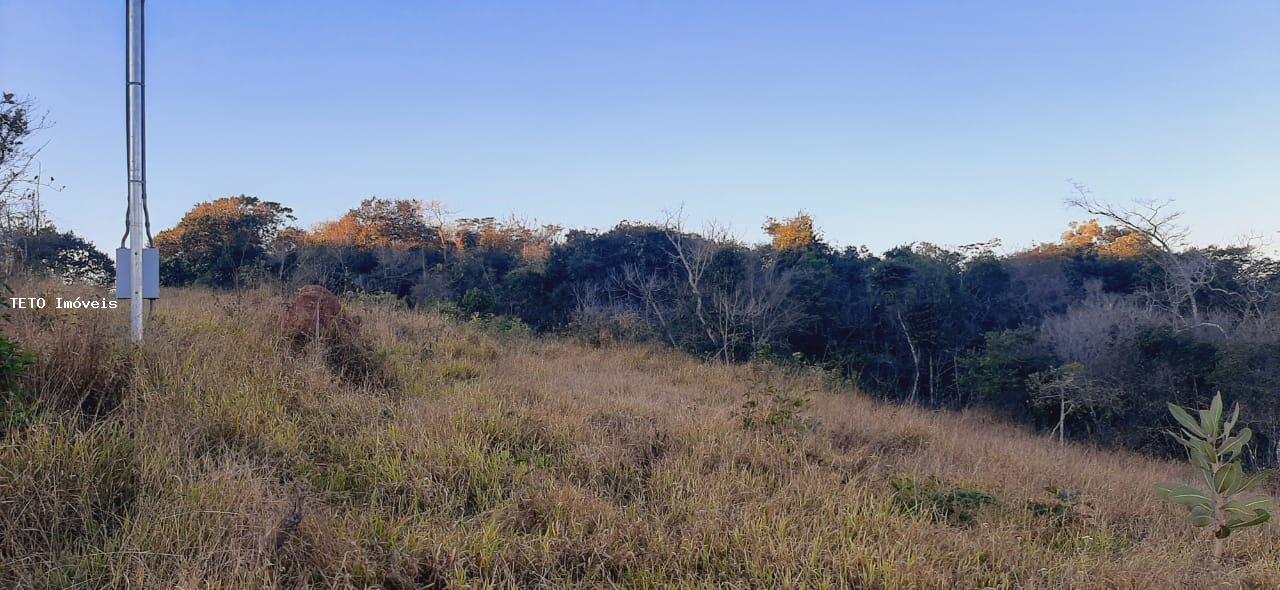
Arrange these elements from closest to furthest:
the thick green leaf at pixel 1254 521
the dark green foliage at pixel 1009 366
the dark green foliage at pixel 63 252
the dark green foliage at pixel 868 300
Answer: the thick green leaf at pixel 1254 521, the dark green foliage at pixel 63 252, the dark green foliage at pixel 868 300, the dark green foliage at pixel 1009 366

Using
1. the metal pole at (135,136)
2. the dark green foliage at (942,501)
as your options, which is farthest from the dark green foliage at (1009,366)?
the metal pole at (135,136)

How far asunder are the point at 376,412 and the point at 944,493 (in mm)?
3524

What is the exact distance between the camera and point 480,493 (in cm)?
317

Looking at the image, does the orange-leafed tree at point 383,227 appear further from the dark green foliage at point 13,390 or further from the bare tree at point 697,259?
the dark green foliage at point 13,390

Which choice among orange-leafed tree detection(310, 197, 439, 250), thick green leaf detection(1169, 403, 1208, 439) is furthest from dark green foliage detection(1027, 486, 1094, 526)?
orange-leafed tree detection(310, 197, 439, 250)

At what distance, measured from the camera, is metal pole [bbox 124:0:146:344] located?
4.44 m

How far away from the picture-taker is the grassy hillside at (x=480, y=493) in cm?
247

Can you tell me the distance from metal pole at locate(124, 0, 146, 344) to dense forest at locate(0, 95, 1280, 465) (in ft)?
26.3

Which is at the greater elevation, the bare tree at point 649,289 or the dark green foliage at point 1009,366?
the bare tree at point 649,289

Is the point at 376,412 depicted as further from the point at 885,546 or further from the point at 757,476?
the point at 885,546

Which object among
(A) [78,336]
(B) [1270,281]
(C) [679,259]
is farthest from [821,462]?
(B) [1270,281]

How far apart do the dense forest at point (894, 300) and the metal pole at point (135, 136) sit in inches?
316

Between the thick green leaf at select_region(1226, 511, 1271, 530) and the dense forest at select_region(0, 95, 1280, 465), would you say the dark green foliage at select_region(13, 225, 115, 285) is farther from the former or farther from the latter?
the thick green leaf at select_region(1226, 511, 1271, 530)

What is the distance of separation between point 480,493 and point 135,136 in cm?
374
